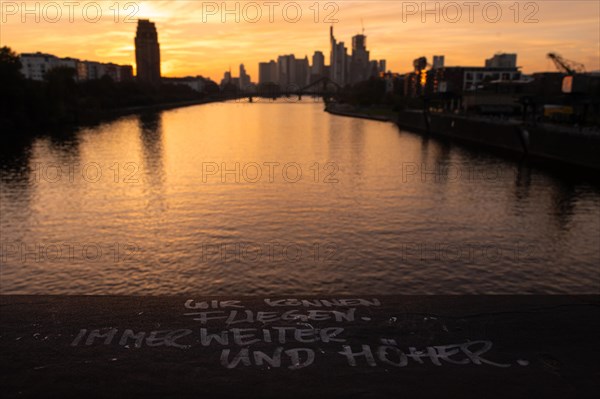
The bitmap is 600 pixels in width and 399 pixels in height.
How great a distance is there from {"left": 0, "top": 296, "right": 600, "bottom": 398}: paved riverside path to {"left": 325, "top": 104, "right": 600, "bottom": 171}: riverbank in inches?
2054

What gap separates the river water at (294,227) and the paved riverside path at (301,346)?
7.93 meters

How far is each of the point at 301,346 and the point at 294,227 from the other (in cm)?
2101

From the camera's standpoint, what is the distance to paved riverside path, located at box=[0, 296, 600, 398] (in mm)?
9758

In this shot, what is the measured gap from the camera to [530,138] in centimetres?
7131

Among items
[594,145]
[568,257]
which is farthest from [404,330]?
[594,145]

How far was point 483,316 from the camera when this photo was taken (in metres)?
13.1

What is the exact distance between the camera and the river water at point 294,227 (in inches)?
905

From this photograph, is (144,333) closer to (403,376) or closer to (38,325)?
(38,325)
